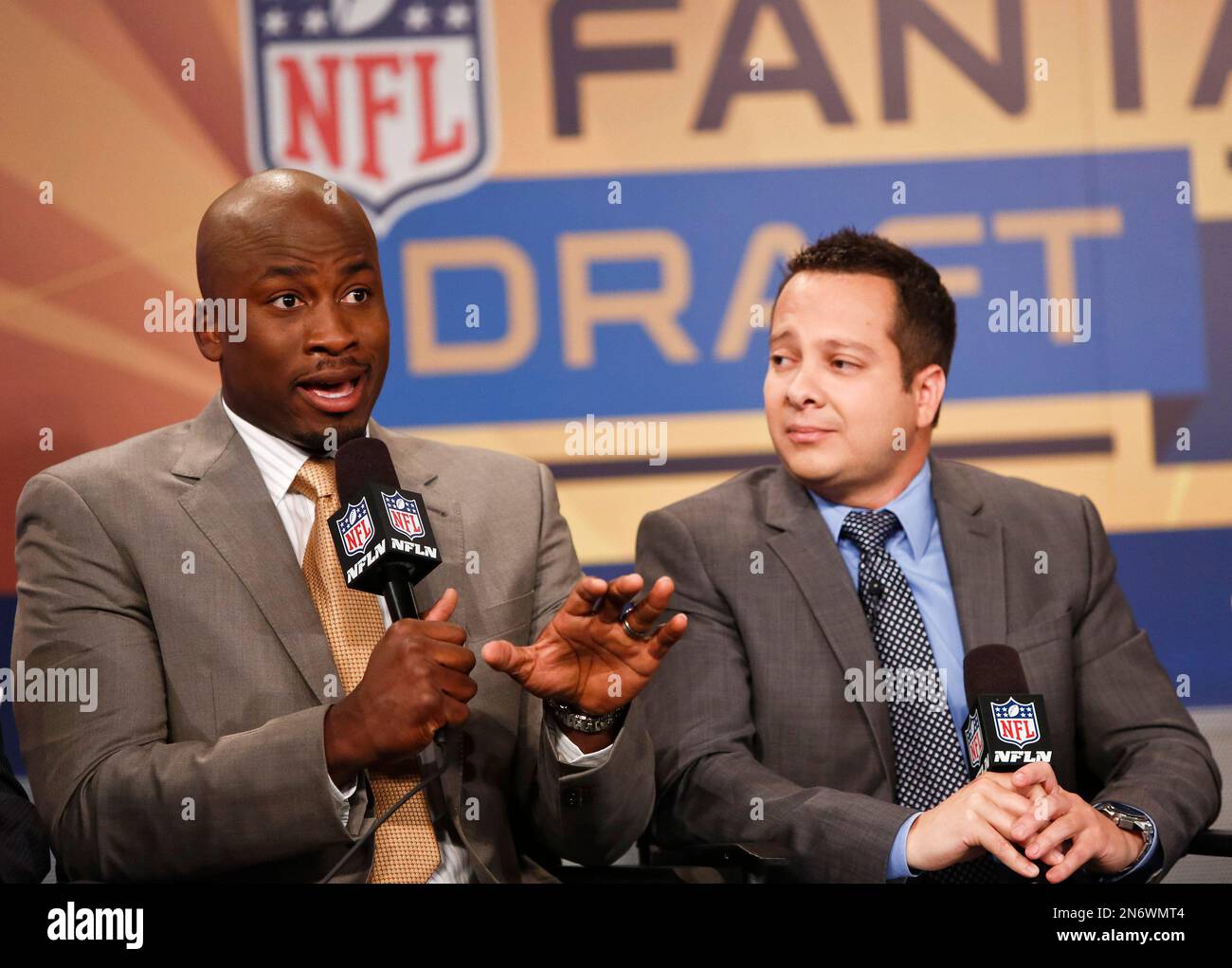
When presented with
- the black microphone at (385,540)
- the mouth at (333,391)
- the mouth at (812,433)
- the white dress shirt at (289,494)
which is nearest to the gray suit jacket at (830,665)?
the mouth at (812,433)

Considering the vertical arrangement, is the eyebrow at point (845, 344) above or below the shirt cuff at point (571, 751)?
above

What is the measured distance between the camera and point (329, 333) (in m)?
2.48

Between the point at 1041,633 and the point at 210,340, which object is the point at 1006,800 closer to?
the point at 1041,633

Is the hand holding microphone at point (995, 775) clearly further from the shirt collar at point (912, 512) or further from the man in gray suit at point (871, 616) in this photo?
the shirt collar at point (912, 512)

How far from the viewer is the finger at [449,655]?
2.02 meters

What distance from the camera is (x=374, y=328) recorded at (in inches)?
99.7

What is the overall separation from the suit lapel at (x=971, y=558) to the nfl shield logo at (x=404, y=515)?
118 centimetres

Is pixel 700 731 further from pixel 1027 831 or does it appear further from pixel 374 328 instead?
pixel 374 328

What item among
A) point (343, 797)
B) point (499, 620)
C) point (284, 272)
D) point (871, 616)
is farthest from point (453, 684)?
point (871, 616)

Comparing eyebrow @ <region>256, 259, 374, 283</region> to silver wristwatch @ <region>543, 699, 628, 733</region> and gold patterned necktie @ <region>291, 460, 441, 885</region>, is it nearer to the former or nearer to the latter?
gold patterned necktie @ <region>291, 460, 441, 885</region>

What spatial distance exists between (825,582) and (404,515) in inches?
40.1

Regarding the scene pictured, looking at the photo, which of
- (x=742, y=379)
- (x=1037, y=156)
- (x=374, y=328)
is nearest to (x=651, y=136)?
(x=742, y=379)

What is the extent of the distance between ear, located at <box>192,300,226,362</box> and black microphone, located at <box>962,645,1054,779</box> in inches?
56.0

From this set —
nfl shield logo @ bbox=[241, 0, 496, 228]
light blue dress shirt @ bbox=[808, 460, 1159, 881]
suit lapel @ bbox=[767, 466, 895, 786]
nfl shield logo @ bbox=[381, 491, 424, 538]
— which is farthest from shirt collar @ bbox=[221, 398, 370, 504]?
nfl shield logo @ bbox=[241, 0, 496, 228]
